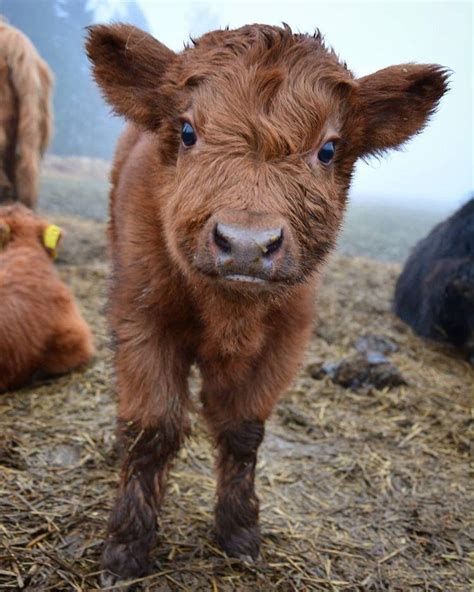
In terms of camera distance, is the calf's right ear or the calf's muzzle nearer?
the calf's muzzle

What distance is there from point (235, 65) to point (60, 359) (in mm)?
2733

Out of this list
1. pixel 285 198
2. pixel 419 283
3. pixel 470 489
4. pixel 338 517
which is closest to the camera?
pixel 285 198

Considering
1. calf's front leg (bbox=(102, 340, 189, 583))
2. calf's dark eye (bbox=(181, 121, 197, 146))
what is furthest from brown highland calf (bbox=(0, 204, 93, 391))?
calf's dark eye (bbox=(181, 121, 197, 146))

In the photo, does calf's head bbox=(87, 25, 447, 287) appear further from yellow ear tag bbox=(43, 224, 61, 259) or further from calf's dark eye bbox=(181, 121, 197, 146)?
yellow ear tag bbox=(43, 224, 61, 259)

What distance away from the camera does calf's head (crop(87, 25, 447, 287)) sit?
197 cm

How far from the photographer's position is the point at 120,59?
255 cm

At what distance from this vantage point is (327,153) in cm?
236

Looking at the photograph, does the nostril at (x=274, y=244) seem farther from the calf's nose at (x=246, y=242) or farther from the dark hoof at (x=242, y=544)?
the dark hoof at (x=242, y=544)

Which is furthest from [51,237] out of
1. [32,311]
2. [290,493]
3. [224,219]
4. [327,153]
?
[224,219]

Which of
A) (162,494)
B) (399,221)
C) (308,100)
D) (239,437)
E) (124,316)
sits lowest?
(399,221)

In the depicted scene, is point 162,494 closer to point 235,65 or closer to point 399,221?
point 235,65

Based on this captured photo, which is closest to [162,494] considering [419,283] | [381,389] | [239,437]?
[239,437]

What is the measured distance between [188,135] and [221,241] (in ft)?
2.07

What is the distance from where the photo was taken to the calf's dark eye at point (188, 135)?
2.32m
